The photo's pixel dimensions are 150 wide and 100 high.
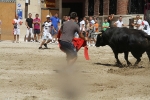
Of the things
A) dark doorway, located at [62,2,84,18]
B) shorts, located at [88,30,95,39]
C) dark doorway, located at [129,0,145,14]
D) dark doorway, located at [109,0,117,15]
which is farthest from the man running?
dark doorway, located at [62,2,84,18]

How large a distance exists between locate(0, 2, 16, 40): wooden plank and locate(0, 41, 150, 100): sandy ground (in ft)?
45.8

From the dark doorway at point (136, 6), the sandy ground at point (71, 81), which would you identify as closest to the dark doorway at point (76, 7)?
the dark doorway at point (136, 6)

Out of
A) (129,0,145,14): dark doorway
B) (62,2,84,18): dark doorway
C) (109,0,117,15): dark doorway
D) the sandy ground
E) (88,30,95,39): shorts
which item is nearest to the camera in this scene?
the sandy ground

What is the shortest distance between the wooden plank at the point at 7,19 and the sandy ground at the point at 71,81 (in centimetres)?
1397

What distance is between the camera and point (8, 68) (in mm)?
13398

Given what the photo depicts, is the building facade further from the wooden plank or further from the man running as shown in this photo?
the man running

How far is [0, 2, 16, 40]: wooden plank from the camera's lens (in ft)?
97.8

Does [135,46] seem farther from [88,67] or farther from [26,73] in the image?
[26,73]

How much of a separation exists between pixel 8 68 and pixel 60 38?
2.14m

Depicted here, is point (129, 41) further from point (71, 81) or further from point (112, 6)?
point (112, 6)

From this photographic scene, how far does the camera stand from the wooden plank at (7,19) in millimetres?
29812

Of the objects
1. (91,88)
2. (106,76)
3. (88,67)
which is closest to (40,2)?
(88,67)

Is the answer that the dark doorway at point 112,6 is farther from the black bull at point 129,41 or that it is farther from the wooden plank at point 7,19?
the black bull at point 129,41

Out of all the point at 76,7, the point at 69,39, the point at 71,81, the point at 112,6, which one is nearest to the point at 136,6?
the point at 112,6
